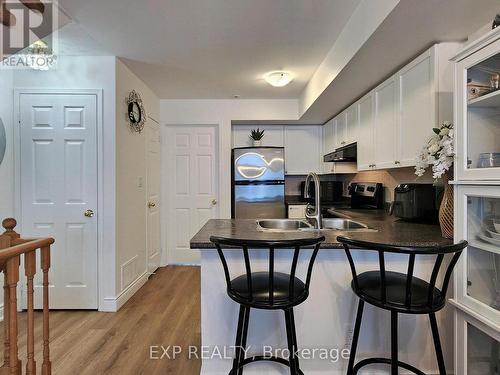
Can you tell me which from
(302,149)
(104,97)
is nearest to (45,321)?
(104,97)

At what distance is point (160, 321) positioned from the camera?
2.50 metres

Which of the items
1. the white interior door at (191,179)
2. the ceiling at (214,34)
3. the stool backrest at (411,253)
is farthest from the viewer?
the white interior door at (191,179)

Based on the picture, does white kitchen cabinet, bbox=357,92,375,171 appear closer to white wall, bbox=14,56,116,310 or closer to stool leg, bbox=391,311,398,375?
stool leg, bbox=391,311,398,375

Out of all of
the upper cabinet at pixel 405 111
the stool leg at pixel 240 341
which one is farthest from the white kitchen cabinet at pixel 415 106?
the stool leg at pixel 240 341

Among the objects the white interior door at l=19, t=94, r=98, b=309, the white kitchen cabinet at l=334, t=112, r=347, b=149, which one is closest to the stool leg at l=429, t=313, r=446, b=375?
the white kitchen cabinet at l=334, t=112, r=347, b=149

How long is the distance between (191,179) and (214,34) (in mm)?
2326

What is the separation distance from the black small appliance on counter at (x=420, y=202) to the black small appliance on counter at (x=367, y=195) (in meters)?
0.89

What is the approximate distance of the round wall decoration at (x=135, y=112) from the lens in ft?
9.91

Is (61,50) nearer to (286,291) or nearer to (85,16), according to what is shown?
(85,16)

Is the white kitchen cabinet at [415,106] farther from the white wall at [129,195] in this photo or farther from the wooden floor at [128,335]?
the white wall at [129,195]

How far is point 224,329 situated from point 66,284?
6.24 feet

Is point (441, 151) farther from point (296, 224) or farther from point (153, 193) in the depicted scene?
point (153, 193)

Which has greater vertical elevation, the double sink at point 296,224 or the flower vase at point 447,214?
the flower vase at point 447,214

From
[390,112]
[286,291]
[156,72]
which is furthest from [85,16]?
[390,112]
